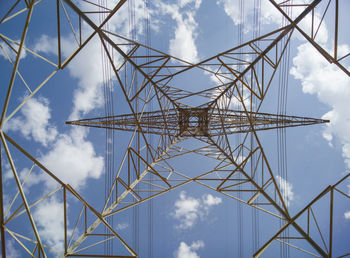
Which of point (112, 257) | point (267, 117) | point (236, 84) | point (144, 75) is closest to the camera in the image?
point (112, 257)

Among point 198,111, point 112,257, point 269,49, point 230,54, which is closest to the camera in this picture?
point 112,257

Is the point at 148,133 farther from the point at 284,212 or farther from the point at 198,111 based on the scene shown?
the point at 284,212

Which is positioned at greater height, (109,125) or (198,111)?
(198,111)

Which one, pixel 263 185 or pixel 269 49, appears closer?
pixel 263 185

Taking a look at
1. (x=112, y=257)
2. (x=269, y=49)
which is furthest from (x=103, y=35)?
(x=112, y=257)

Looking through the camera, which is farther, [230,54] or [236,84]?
[236,84]

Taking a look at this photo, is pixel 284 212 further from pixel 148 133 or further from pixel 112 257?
pixel 148 133

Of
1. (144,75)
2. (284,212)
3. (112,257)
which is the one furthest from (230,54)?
(112,257)

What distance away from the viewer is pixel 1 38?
558 cm

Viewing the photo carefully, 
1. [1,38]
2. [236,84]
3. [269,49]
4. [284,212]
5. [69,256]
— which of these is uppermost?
[236,84]

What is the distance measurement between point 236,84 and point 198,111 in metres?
5.61

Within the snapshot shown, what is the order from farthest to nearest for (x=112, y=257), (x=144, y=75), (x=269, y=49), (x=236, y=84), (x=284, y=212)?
(x=236, y=84) → (x=144, y=75) → (x=269, y=49) → (x=284, y=212) → (x=112, y=257)

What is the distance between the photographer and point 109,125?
12.3 metres

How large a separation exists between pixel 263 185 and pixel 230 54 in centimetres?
625
